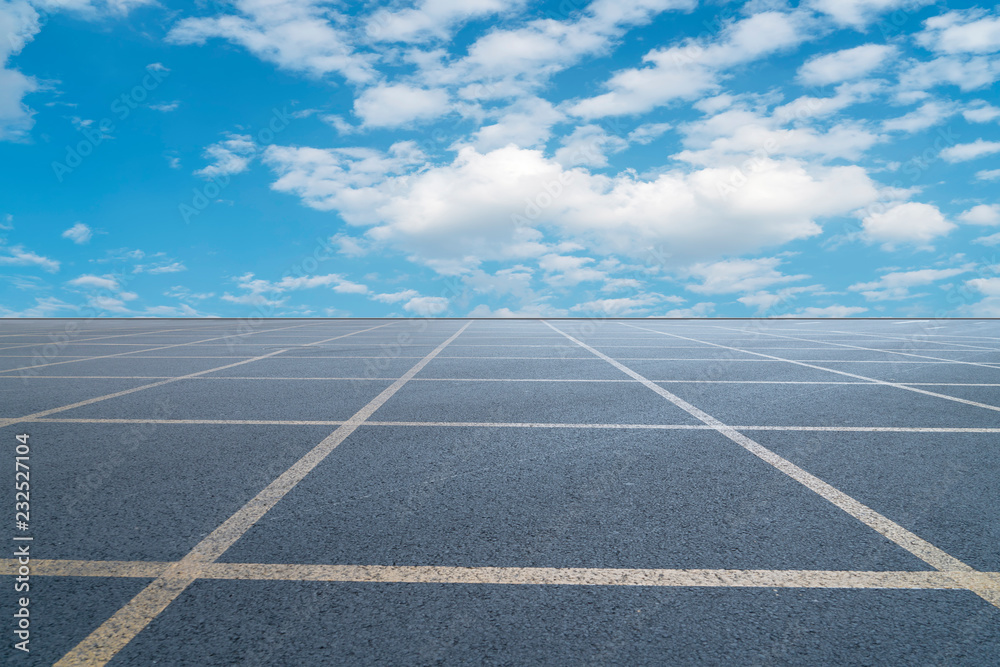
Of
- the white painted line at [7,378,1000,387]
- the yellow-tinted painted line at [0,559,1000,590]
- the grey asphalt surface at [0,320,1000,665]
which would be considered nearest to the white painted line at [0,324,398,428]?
the grey asphalt surface at [0,320,1000,665]

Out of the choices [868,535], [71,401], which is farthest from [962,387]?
[71,401]

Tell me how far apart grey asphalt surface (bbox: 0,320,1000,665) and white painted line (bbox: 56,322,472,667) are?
0.05 m

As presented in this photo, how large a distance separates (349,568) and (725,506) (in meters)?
2.20

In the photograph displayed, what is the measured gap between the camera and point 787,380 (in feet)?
27.8

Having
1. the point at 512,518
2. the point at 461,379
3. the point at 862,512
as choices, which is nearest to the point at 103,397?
the point at 461,379

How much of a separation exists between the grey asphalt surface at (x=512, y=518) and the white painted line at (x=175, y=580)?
5cm

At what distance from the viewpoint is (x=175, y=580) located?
8.36 ft

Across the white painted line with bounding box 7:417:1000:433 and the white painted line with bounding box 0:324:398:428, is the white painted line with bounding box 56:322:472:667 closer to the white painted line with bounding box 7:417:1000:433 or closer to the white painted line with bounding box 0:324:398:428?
the white painted line with bounding box 7:417:1000:433

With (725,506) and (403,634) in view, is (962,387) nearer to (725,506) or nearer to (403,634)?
(725,506)

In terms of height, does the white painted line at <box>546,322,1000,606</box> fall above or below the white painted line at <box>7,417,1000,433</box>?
below

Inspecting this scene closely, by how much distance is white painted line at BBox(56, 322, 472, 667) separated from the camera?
2.10m

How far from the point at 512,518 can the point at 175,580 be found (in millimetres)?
1683

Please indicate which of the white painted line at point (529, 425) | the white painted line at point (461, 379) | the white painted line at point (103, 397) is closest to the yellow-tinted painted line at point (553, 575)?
the white painted line at point (529, 425)

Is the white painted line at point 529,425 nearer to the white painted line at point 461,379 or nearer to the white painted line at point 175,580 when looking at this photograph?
the white painted line at point 175,580
